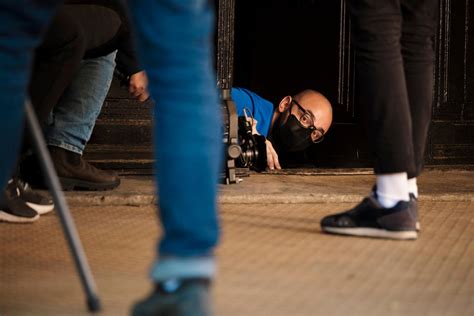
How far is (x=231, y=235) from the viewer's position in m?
2.30

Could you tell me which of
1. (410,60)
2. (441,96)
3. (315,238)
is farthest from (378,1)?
(441,96)

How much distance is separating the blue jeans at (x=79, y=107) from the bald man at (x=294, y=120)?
0.99 m

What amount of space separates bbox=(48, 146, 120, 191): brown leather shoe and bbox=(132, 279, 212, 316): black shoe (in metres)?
1.73

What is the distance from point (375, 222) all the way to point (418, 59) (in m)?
0.42

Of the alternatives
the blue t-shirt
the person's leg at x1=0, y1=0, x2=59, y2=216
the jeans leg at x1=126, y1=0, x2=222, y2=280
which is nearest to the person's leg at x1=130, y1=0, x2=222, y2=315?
the jeans leg at x1=126, y1=0, x2=222, y2=280

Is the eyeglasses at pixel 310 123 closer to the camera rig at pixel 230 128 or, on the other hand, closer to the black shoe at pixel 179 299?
the camera rig at pixel 230 128

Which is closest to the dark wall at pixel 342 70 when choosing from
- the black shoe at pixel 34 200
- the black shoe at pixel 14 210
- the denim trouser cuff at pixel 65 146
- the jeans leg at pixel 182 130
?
the denim trouser cuff at pixel 65 146

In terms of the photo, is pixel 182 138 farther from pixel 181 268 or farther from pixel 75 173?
pixel 75 173

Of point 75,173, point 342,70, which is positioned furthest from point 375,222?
point 342,70

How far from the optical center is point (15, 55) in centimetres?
110

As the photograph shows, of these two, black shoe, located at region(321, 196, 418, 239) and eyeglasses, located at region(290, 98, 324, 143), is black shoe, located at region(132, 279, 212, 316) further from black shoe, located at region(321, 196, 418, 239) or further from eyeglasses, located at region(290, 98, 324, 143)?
eyeglasses, located at region(290, 98, 324, 143)

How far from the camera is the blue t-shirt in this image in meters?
3.78

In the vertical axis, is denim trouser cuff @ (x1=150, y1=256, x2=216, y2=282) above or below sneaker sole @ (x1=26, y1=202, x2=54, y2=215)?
above

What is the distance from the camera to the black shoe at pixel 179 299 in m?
1.08
